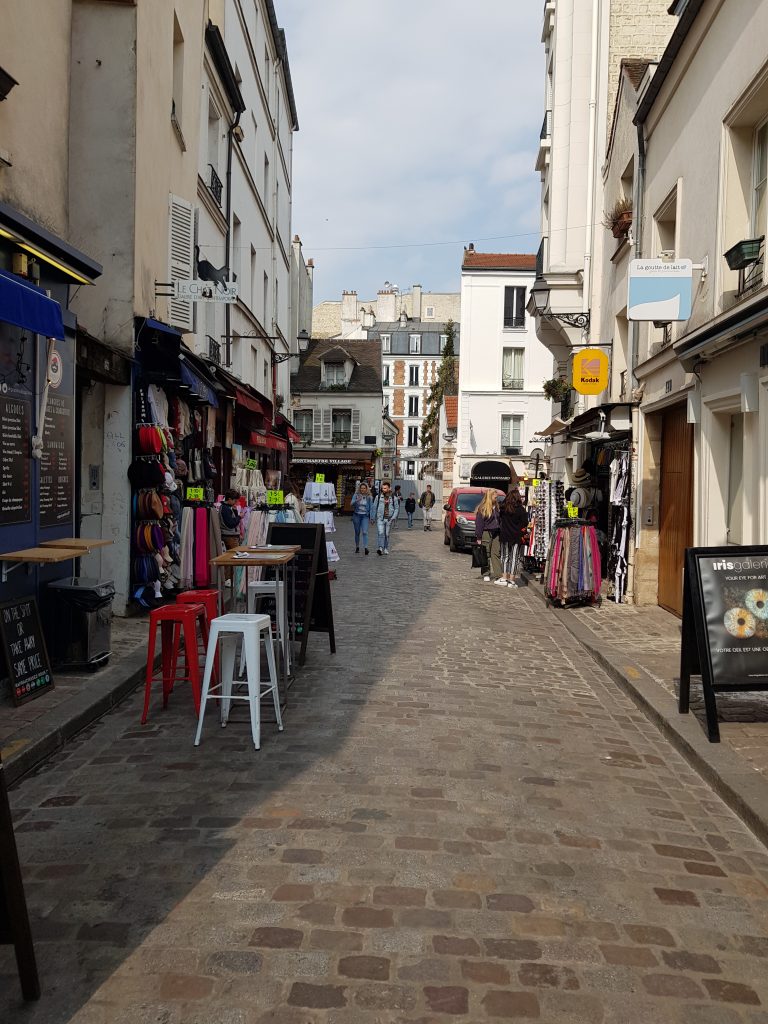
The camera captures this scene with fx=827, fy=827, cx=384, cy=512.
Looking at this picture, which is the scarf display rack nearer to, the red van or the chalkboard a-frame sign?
the chalkboard a-frame sign

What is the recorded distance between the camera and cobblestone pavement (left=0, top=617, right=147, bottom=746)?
542 centimetres

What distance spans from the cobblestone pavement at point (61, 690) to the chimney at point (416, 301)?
68.8m

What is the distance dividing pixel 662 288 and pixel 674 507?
3.14 meters

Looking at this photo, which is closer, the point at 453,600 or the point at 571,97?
the point at 453,600

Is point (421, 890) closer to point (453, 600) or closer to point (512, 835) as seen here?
point (512, 835)

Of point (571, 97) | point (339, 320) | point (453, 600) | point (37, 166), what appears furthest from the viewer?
point (339, 320)

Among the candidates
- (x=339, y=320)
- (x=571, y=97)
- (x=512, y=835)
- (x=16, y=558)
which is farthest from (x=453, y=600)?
(x=339, y=320)

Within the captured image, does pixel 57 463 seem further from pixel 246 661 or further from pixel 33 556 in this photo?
pixel 246 661

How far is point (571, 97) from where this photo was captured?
1802 cm

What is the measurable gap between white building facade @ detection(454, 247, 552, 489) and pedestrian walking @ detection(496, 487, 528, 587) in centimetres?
2260

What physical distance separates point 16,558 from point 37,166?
13.7 feet

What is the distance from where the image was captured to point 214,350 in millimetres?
16500

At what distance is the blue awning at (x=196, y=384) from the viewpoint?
10.4m

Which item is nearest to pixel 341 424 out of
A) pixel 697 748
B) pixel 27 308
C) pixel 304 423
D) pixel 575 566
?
pixel 304 423
